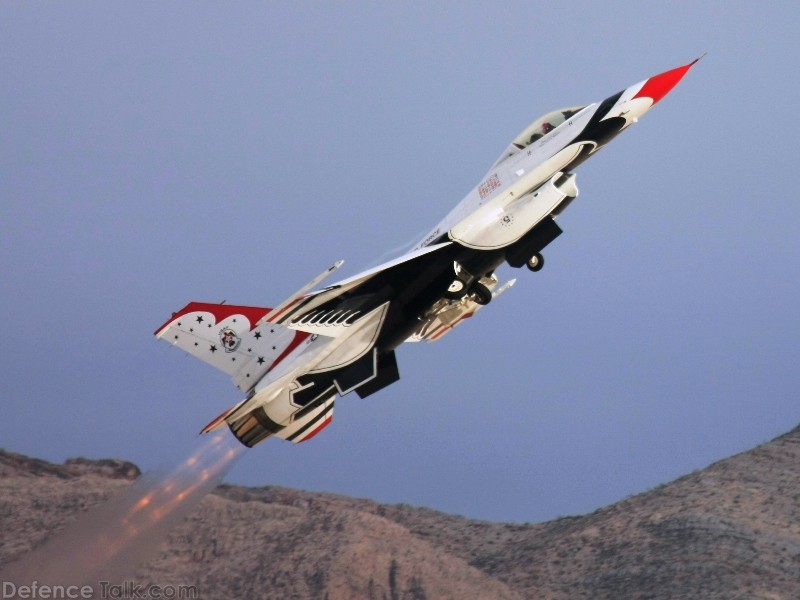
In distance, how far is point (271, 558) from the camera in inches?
2323

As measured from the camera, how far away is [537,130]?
3831cm

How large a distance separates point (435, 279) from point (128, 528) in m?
13.6

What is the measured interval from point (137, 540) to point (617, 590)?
18.9 m

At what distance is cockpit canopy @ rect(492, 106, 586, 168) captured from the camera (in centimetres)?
3822

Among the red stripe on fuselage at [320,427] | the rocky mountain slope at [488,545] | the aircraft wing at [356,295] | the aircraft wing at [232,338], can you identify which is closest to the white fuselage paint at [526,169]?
the aircraft wing at [356,295]

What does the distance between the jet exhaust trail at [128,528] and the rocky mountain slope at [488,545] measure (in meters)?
12.9

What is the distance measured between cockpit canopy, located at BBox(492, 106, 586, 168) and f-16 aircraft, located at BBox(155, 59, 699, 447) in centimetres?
3

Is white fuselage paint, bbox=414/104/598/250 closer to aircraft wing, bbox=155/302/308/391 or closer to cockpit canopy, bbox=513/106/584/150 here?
cockpit canopy, bbox=513/106/584/150

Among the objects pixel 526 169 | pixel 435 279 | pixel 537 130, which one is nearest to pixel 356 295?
pixel 435 279

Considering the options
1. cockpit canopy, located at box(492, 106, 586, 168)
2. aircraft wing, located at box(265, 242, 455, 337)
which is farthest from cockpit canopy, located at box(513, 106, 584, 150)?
aircraft wing, located at box(265, 242, 455, 337)

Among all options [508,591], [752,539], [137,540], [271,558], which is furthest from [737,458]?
[137,540]

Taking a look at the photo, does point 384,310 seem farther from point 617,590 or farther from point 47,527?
point 47,527

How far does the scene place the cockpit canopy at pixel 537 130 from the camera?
125ft

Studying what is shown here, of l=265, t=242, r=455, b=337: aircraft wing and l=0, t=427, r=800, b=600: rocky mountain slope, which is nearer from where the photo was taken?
l=265, t=242, r=455, b=337: aircraft wing
